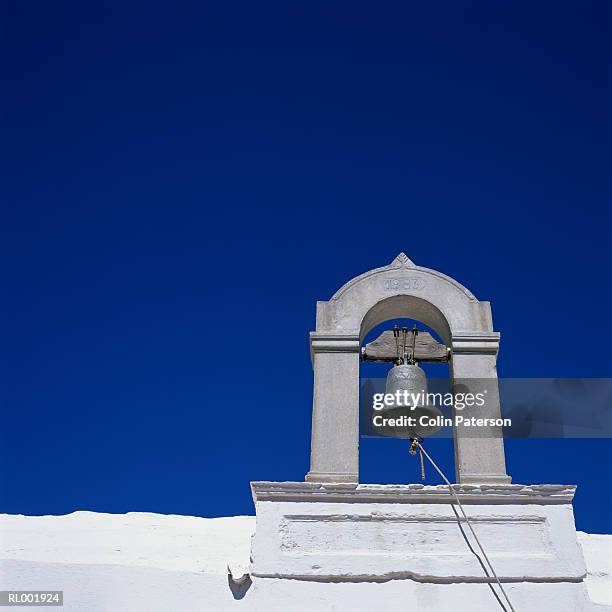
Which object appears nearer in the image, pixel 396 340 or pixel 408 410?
pixel 408 410

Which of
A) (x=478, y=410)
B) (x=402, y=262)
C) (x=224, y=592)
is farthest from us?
(x=402, y=262)

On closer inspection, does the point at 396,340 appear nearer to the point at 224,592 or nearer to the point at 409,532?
the point at 409,532

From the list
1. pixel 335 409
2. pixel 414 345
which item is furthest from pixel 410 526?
pixel 414 345

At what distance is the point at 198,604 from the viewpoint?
392cm

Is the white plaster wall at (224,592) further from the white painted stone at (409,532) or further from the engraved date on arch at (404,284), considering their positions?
the engraved date on arch at (404,284)

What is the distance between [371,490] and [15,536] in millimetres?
Answer: 3692

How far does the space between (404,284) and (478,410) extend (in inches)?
44.8

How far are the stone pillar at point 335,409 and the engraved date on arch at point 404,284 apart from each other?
546 millimetres

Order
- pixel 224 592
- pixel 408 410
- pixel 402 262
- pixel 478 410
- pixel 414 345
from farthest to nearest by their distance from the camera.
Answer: pixel 414 345 < pixel 402 262 < pixel 408 410 < pixel 478 410 < pixel 224 592

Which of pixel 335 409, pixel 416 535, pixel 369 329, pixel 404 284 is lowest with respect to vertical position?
pixel 416 535

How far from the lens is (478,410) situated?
480 cm

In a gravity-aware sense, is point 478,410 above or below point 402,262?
below

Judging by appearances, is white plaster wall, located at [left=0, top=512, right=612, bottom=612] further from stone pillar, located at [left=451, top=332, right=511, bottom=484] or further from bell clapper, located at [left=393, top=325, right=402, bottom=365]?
bell clapper, located at [left=393, top=325, right=402, bottom=365]

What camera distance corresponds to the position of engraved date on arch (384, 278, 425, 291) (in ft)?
17.5
